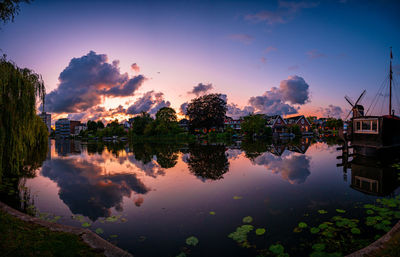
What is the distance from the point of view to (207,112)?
97438 mm

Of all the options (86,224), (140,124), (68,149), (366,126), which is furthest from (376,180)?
(140,124)

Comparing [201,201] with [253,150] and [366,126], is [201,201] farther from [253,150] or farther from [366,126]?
[366,126]

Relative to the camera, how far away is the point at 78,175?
59.7ft

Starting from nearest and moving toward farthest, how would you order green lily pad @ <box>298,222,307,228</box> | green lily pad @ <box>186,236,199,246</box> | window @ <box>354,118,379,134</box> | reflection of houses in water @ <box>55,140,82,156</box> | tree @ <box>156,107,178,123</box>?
green lily pad @ <box>186,236,199,246</box>, green lily pad @ <box>298,222,307,228</box>, window @ <box>354,118,379,134</box>, reflection of houses in water @ <box>55,140,82,156</box>, tree @ <box>156,107,178,123</box>

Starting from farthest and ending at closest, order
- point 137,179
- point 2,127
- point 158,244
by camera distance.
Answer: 1. point 137,179
2. point 2,127
3. point 158,244

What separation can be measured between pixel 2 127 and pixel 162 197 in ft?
29.1

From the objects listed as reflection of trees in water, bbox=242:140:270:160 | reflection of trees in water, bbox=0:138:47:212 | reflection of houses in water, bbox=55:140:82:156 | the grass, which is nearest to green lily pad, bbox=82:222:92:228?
the grass

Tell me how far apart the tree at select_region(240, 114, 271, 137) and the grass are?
7529 centimetres

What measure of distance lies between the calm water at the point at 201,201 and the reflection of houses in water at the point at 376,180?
0.19ft

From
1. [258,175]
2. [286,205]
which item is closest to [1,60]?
[286,205]

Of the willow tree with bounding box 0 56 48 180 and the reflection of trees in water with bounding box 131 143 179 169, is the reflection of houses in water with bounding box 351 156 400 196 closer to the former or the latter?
the reflection of trees in water with bounding box 131 143 179 169

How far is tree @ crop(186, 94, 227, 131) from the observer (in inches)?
3809

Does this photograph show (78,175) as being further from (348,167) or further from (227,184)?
(348,167)

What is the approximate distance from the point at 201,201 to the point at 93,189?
816 centimetres
